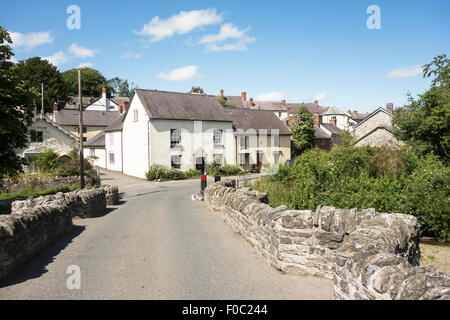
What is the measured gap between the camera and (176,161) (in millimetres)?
33875

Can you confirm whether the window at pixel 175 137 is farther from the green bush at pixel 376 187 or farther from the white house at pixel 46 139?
the green bush at pixel 376 187

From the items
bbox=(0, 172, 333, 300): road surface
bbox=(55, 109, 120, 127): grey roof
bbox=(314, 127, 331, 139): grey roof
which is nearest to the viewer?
bbox=(0, 172, 333, 300): road surface

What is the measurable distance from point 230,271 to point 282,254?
1156 mm

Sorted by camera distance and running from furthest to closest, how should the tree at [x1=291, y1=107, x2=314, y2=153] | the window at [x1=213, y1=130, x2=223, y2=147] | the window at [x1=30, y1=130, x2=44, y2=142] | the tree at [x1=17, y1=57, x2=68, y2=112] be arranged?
the tree at [x1=17, y1=57, x2=68, y2=112] → the tree at [x1=291, y1=107, x2=314, y2=153] → the window at [x1=213, y1=130, x2=223, y2=147] → the window at [x1=30, y1=130, x2=44, y2=142]

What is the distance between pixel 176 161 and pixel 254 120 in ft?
40.7

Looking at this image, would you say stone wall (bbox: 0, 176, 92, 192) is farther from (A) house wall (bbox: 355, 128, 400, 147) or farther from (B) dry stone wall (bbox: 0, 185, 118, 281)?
(A) house wall (bbox: 355, 128, 400, 147)

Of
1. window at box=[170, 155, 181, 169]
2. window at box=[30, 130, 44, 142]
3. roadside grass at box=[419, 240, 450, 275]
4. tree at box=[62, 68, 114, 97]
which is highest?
tree at box=[62, 68, 114, 97]

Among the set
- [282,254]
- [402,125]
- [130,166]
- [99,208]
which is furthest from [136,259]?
[130,166]

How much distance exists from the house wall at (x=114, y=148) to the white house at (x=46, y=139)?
5.98 m

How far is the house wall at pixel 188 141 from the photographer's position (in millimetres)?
32531

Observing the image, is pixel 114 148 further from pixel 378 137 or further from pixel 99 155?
pixel 378 137

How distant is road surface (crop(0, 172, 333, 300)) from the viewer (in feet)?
19.6

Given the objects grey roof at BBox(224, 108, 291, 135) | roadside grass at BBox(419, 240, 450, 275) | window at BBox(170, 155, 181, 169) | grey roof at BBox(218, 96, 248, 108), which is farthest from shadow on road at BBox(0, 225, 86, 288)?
grey roof at BBox(218, 96, 248, 108)

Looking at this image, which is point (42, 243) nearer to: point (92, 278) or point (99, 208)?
point (92, 278)
